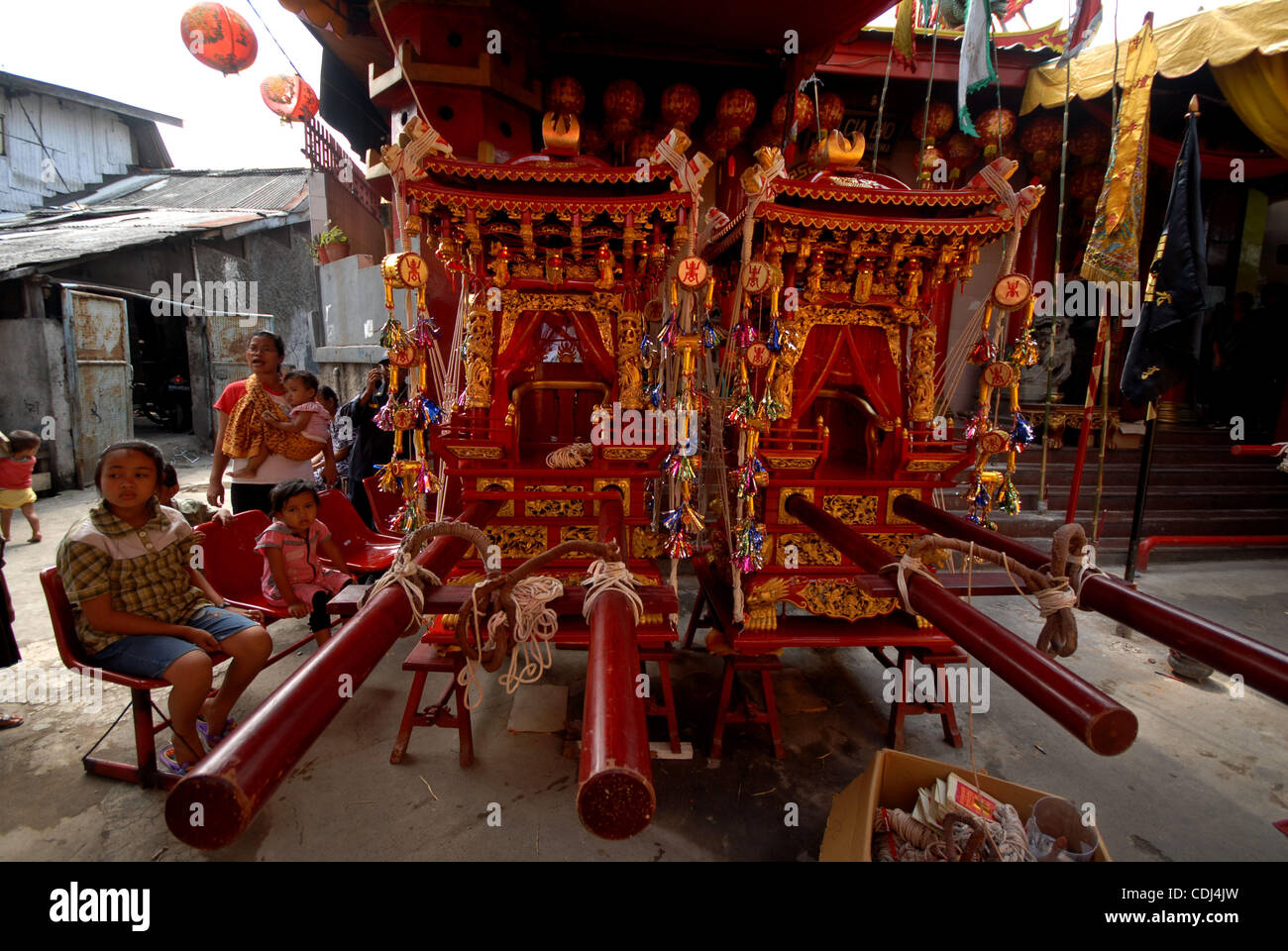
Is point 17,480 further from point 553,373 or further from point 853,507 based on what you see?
point 853,507

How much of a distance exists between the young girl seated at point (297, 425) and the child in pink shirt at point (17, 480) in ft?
13.4

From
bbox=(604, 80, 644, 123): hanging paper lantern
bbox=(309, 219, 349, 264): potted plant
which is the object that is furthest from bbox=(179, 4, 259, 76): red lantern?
bbox=(604, 80, 644, 123): hanging paper lantern

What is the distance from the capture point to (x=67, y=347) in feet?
30.0

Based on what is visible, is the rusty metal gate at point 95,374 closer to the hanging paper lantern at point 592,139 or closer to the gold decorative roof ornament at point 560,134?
the hanging paper lantern at point 592,139

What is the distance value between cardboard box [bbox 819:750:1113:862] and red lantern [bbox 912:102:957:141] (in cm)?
733

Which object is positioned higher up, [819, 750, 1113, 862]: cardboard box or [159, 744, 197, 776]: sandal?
[819, 750, 1113, 862]: cardboard box

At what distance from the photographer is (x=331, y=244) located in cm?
777

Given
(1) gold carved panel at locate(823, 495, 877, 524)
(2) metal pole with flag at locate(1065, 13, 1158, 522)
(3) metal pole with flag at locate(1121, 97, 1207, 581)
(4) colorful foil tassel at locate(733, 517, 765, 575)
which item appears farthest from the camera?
(3) metal pole with flag at locate(1121, 97, 1207, 581)

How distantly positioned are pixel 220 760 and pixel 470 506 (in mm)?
2177

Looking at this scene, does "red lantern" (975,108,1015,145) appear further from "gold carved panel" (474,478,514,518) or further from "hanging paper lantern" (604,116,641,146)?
"gold carved panel" (474,478,514,518)

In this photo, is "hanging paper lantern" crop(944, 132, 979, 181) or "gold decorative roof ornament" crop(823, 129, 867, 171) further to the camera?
"hanging paper lantern" crop(944, 132, 979, 181)

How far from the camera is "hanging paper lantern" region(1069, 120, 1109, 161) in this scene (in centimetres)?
749

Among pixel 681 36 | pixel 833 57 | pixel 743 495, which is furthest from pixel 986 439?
pixel 833 57

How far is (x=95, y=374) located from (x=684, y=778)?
1183cm
